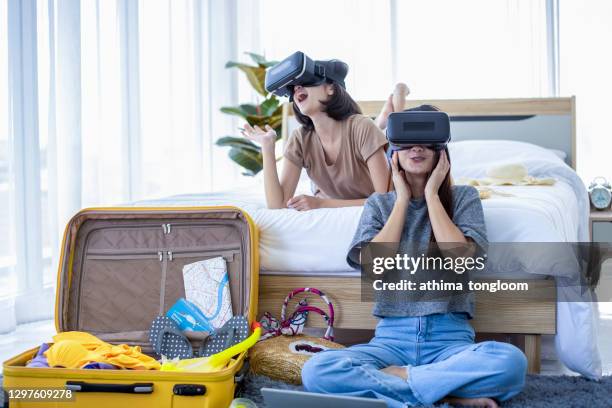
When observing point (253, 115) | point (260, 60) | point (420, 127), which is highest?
point (260, 60)

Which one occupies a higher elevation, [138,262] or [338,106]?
[338,106]

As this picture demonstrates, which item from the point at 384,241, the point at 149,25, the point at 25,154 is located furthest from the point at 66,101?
the point at 384,241

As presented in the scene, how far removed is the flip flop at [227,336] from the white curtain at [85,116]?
43.9 inches

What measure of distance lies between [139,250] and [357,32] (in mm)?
2564

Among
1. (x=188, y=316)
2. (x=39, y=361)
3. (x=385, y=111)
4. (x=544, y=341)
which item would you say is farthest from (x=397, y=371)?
(x=385, y=111)

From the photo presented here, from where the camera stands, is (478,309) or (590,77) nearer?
(478,309)

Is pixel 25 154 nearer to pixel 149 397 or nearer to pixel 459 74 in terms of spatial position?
pixel 149 397

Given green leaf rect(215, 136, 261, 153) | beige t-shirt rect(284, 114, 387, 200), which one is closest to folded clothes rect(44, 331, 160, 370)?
beige t-shirt rect(284, 114, 387, 200)

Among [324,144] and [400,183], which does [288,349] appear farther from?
[324,144]

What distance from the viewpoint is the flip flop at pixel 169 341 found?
1660 millimetres

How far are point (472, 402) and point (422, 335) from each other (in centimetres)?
18

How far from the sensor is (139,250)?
180cm

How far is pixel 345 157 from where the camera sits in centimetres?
204

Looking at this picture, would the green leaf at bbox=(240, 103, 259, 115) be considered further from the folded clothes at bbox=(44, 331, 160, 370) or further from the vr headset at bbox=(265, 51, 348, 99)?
the folded clothes at bbox=(44, 331, 160, 370)
